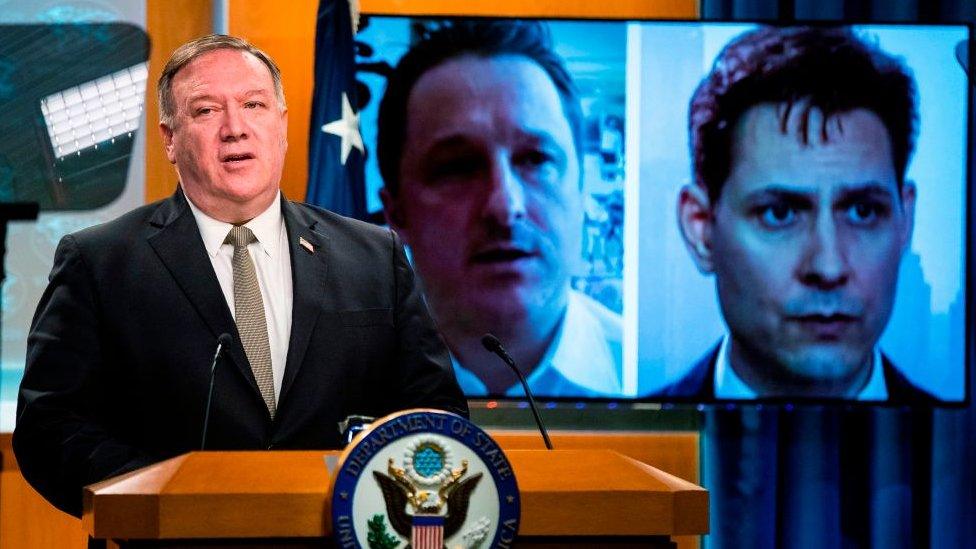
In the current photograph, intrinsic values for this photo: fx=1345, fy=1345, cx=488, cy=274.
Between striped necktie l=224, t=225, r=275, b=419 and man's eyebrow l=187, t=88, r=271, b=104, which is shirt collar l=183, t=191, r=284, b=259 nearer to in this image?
striped necktie l=224, t=225, r=275, b=419

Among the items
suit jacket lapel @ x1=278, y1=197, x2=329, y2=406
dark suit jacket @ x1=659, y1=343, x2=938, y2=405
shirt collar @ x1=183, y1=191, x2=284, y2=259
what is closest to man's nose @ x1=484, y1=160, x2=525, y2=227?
dark suit jacket @ x1=659, y1=343, x2=938, y2=405

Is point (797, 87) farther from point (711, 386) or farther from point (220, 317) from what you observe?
point (220, 317)

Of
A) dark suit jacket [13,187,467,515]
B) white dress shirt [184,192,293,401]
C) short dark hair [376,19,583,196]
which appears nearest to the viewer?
dark suit jacket [13,187,467,515]

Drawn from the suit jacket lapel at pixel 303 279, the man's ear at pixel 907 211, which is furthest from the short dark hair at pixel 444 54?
the suit jacket lapel at pixel 303 279

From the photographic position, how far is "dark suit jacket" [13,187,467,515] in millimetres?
2074

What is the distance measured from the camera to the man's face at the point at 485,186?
3938 millimetres

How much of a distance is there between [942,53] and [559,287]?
134 cm

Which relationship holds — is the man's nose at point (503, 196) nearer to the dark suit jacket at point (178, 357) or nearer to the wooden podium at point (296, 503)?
the dark suit jacket at point (178, 357)

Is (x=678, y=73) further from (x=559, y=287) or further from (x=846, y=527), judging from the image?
(x=846, y=527)

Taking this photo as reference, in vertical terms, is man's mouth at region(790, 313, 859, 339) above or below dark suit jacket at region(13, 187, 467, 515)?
below

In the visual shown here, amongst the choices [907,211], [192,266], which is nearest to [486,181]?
[907,211]

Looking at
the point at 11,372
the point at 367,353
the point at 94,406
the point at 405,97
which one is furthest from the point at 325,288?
the point at 11,372

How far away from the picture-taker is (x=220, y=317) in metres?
2.15

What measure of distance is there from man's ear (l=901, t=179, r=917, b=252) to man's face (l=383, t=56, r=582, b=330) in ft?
3.18
